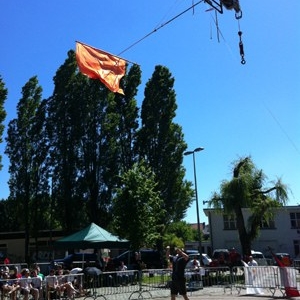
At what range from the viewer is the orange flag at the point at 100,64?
12.9 meters

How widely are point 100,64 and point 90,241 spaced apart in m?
10.4

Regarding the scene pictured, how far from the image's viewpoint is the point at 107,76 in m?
13.6

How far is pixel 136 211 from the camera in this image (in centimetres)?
2397

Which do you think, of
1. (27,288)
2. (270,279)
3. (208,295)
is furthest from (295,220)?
(27,288)

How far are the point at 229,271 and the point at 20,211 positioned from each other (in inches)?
1061

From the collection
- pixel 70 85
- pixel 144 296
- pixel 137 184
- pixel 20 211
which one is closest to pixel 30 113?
pixel 70 85

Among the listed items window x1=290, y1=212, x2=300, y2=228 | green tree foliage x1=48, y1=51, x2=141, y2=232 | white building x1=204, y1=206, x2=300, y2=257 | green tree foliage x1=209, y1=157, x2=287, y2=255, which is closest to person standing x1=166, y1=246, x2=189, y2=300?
green tree foliage x1=209, y1=157, x2=287, y2=255

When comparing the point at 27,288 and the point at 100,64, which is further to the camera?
the point at 27,288

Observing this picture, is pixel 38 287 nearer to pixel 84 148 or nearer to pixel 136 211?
pixel 136 211

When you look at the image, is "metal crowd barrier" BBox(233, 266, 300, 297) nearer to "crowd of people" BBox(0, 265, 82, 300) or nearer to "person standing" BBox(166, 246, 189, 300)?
"person standing" BBox(166, 246, 189, 300)

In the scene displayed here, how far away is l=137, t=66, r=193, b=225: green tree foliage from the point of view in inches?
1556

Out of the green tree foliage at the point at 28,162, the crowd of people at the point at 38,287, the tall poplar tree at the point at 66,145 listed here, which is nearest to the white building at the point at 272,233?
the tall poplar tree at the point at 66,145

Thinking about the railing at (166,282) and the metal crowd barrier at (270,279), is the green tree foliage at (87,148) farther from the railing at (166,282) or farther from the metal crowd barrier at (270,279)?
the metal crowd barrier at (270,279)

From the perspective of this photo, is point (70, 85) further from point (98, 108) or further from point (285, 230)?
point (285, 230)
